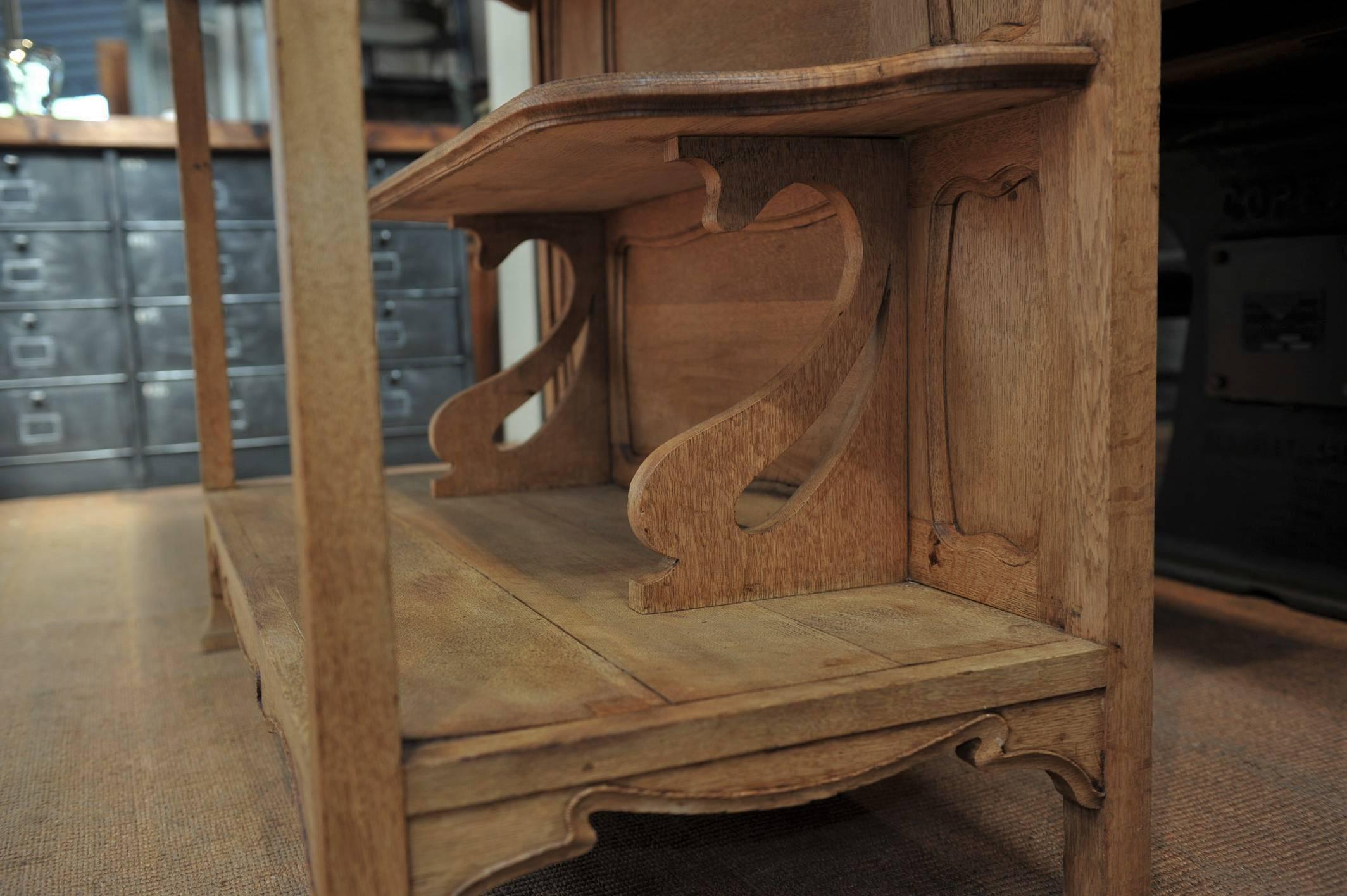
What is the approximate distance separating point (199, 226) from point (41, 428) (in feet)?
5.17

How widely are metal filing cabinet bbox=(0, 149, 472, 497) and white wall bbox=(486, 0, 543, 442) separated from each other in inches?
14.7

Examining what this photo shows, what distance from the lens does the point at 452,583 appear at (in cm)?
106

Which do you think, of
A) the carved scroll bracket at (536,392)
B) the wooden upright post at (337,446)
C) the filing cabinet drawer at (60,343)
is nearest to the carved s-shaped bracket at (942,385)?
the wooden upright post at (337,446)

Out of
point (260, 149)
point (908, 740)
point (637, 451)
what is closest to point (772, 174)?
point (908, 740)

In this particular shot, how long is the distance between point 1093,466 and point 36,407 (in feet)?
9.75

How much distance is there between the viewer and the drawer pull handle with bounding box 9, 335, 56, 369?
3043 mm

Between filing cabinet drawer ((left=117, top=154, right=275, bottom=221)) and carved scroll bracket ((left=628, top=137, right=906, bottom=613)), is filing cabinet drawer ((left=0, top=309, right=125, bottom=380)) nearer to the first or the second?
filing cabinet drawer ((left=117, top=154, right=275, bottom=221))

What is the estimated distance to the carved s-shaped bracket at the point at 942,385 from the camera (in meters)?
0.95

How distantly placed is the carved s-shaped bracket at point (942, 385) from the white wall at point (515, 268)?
5.29 ft

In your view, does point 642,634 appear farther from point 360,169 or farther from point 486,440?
point 486,440

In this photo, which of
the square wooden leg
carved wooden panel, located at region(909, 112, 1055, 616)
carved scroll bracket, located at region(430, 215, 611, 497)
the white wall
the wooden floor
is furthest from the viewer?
the white wall

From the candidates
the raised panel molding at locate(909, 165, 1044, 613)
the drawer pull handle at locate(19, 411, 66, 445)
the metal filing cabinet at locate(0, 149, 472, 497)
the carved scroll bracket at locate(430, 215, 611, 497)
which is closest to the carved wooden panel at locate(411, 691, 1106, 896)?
the raised panel molding at locate(909, 165, 1044, 613)

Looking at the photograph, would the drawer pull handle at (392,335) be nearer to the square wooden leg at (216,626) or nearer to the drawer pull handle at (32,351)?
the drawer pull handle at (32,351)

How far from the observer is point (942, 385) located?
3.25 feet
